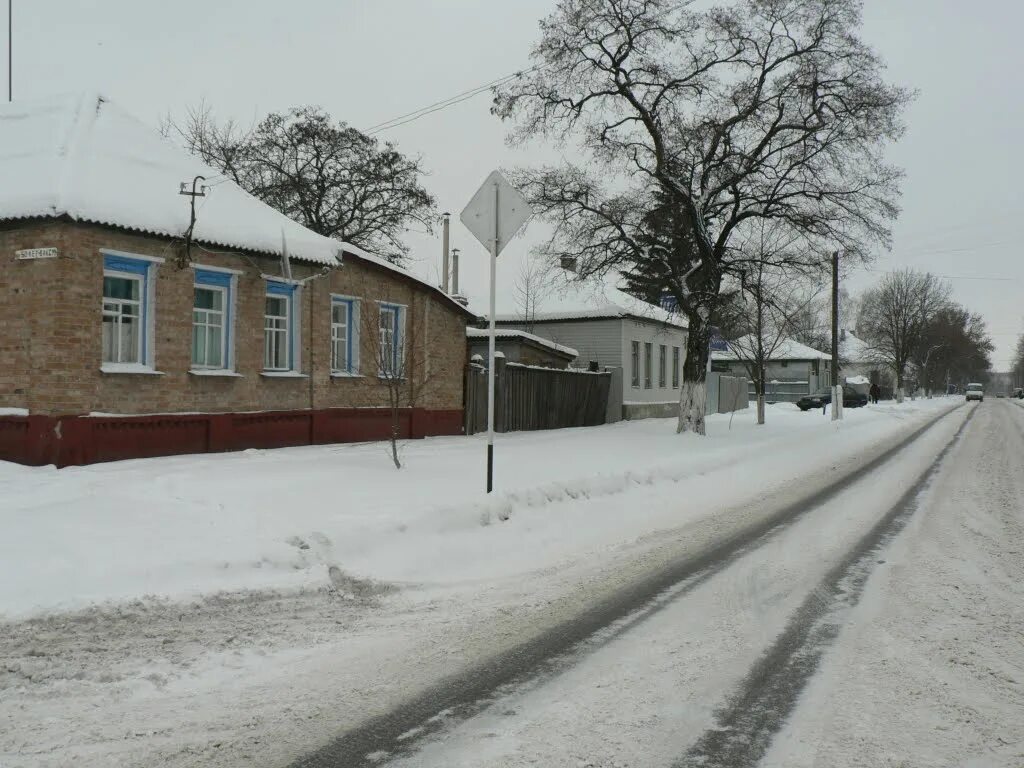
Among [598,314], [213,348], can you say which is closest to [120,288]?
[213,348]

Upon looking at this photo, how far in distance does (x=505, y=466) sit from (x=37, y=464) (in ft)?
22.5

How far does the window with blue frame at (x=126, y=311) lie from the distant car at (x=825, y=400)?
36.7m

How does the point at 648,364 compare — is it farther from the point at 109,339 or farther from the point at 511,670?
the point at 511,670

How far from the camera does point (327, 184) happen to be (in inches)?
1355

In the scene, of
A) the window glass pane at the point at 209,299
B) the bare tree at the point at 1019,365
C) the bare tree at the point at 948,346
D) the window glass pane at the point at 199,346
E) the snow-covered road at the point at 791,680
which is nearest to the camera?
the snow-covered road at the point at 791,680

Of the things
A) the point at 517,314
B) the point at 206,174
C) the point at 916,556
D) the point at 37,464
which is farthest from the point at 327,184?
the point at 916,556

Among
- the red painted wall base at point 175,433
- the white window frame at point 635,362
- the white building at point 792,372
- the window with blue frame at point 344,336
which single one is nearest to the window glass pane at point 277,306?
the window with blue frame at point 344,336

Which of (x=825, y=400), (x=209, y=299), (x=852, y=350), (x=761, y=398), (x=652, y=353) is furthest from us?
(x=852, y=350)

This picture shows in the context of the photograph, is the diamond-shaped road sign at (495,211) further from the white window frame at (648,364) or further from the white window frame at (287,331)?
the white window frame at (648,364)

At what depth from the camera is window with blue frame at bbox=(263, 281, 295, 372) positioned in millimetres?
15820

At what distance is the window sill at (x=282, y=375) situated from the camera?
1538 cm

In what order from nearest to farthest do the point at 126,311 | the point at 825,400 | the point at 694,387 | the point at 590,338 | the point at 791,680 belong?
the point at 791,680 < the point at 126,311 < the point at 694,387 < the point at 590,338 < the point at 825,400

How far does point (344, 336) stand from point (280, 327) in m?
1.87

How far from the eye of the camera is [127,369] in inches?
508
